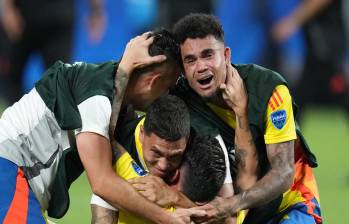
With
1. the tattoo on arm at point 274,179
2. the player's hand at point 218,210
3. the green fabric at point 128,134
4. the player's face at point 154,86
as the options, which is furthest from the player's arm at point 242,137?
the green fabric at point 128,134

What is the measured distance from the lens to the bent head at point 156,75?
6199 mm

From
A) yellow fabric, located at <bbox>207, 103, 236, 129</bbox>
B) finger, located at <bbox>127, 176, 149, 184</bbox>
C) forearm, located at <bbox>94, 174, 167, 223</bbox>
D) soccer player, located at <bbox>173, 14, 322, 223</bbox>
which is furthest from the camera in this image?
yellow fabric, located at <bbox>207, 103, 236, 129</bbox>

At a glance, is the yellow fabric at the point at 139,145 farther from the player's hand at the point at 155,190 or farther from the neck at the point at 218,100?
the neck at the point at 218,100

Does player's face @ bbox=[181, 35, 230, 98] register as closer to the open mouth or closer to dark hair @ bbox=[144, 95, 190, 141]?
the open mouth

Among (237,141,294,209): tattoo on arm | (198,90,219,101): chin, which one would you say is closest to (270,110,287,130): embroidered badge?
(237,141,294,209): tattoo on arm

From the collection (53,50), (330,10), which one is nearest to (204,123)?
(53,50)

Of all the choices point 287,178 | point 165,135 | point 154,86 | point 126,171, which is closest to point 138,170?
point 126,171

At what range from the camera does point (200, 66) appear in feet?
20.3

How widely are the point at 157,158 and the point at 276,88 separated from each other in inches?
34.4

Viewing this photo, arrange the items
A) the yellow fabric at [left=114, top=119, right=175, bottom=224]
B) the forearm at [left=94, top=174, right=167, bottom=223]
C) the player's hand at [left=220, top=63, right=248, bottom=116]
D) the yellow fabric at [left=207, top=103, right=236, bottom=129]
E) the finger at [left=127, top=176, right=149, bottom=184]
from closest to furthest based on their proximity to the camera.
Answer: the forearm at [left=94, top=174, right=167, bottom=223]
the finger at [left=127, top=176, right=149, bottom=184]
the yellow fabric at [left=114, top=119, right=175, bottom=224]
the player's hand at [left=220, top=63, right=248, bottom=116]
the yellow fabric at [left=207, top=103, right=236, bottom=129]

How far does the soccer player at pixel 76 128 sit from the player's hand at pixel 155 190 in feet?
0.21

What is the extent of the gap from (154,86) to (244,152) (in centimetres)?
66

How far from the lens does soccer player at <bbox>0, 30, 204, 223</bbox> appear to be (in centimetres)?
583

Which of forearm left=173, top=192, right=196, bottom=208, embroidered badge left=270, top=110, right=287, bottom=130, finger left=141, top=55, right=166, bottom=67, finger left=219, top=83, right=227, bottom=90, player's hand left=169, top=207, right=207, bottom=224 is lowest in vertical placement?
player's hand left=169, top=207, right=207, bottom=224
